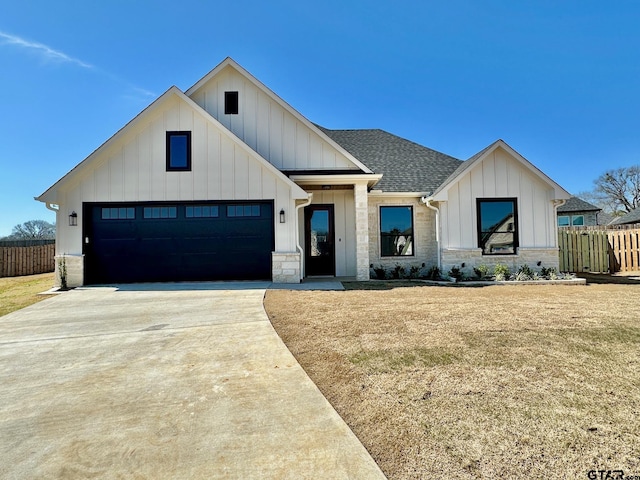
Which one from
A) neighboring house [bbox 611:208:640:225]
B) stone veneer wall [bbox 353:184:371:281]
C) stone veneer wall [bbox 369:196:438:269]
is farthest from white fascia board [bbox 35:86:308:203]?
neighboring house [bbox 611:208:640:225]

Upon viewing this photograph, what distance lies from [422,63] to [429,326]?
14.3 meters

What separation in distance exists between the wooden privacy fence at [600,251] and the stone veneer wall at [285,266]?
1157cm

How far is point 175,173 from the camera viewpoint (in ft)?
33.9

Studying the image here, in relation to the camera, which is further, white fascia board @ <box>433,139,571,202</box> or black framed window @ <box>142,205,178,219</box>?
white fascia board @ <box>433,139,571,202</box>

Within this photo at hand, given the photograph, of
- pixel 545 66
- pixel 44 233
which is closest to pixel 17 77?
pixel 545 66

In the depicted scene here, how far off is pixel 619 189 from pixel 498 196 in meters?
47.7

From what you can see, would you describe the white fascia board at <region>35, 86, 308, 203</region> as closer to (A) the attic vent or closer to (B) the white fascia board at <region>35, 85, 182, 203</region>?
(B) the white fascia board at <region>35, 85, 182, 203</region>

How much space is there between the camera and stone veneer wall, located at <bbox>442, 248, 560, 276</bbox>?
1141cm

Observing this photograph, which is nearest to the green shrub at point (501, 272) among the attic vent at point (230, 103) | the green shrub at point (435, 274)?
the green shrub at point (435, 274)

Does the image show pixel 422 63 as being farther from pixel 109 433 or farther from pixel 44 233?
pixel 44 233

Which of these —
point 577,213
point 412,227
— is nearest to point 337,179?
point 412,227

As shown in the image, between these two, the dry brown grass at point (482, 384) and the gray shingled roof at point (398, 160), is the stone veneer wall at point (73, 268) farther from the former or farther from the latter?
the gray shingled roof at point (398, 160)

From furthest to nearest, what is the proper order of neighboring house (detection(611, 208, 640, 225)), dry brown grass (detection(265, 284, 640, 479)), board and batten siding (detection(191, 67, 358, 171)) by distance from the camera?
1. neighboring house (detection(611, 208, 640, 225))
2. board and batten siding (detection(191, 67, 358, 171))
3. dry brown grass (detection(265, 284, 640, 479))

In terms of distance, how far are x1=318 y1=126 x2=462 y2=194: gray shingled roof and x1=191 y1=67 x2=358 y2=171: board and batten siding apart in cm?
262
